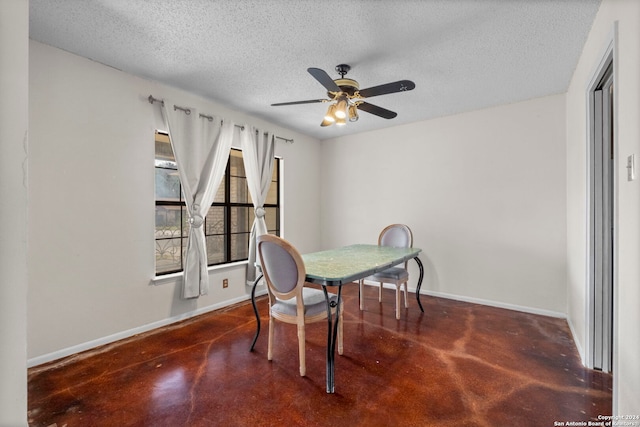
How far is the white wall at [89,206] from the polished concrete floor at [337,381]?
251 mm

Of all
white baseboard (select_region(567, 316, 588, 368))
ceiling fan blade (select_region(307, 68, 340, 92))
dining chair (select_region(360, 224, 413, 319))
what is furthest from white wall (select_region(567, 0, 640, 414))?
dining chair (select_region(360, 224, 413, 319))

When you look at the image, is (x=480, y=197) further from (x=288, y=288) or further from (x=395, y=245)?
(x=288, y=288)

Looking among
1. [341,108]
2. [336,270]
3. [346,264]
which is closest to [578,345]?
[346,264]

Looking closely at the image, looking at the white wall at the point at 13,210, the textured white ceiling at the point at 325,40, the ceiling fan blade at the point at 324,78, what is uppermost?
the textured white ceiling at the point at 325,40

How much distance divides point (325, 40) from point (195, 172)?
1845 mm

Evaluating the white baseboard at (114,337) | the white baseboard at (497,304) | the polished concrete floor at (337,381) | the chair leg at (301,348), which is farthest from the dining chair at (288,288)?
the white baseboard at (497,304)

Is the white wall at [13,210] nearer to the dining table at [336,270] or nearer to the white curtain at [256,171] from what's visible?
the dining table at [336,270]

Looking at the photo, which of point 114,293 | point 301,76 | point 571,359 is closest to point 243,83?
point 301,76

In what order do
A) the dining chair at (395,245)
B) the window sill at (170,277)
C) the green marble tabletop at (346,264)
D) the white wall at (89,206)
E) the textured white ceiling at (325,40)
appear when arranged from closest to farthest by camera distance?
the textured white ceiling at (325,40) → the green marble tabletop at (346,264) → the white wall at (89,206) → the window sill at (170,277) → the dining chair at (395,245)

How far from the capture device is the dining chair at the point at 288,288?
73.8 inches

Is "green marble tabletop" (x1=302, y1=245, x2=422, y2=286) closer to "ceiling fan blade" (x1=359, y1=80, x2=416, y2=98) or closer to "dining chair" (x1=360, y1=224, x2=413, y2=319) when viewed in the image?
"dining chair" (x1=360, y1=224, x2=413, y2=319)

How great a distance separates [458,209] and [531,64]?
1.71 metres

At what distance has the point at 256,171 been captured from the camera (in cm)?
367

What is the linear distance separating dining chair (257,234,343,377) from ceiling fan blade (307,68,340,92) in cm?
108
